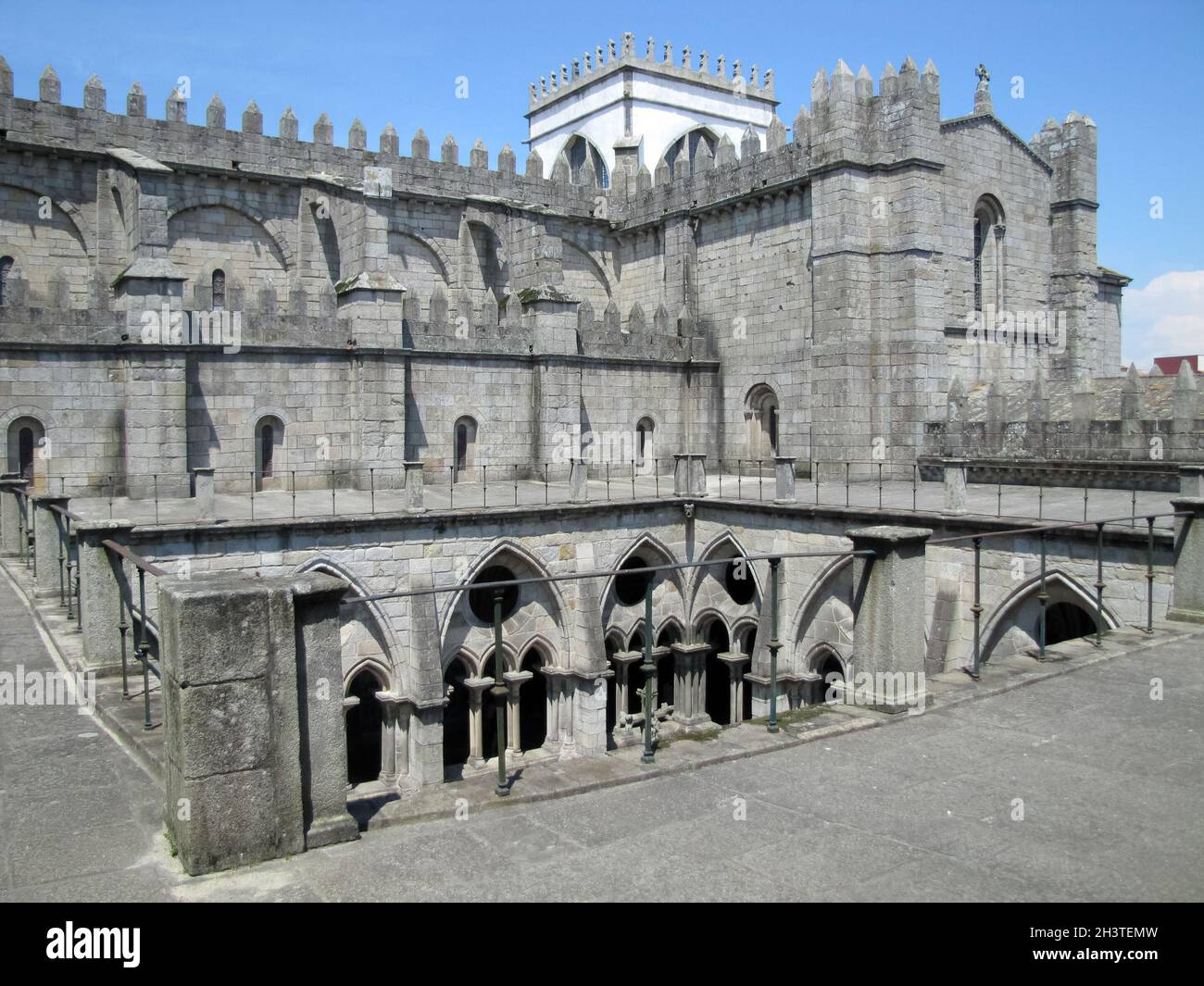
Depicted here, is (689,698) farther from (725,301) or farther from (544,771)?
(544,771)

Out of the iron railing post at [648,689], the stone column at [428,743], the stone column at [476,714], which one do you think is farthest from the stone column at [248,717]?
the stone column at [476,714]

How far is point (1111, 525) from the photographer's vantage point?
591 inches

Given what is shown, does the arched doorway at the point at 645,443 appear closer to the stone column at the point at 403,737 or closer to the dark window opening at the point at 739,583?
the dark window opening at the point at 739,583

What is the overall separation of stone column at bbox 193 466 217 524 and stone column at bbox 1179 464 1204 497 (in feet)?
47.6

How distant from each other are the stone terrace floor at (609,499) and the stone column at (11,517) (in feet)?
3.91

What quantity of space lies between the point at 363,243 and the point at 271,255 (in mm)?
3545

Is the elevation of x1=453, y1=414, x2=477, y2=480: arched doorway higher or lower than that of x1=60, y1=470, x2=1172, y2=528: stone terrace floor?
higher

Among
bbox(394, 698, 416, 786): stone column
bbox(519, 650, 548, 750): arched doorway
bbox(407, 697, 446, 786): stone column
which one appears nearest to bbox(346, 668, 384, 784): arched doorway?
bbox(394, 698, 416, 786): stone column

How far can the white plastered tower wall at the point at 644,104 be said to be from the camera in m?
42.6

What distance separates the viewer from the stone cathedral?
21.4 m

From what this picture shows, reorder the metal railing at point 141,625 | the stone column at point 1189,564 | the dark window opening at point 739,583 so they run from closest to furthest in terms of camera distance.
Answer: the metal railing at point 141,625 → the stone column at point 1189,564 → the dark window opening at point 739,583

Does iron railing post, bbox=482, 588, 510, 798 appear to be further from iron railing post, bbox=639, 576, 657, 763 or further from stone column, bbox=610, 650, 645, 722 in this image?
stone column, bbox=610, 650, 645, 722
